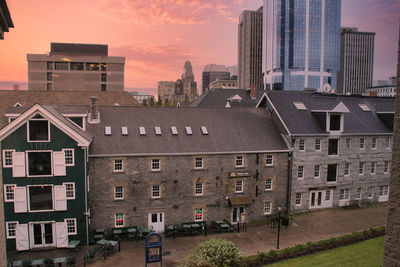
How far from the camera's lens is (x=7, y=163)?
2644cm

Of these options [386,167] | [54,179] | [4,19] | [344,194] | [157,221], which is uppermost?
[4,19]

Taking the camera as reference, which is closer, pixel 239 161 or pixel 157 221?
pixel 157 221

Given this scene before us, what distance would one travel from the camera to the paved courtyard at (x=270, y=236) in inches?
1016

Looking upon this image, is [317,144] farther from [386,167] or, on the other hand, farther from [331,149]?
[386,167]

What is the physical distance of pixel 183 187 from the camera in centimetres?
3136

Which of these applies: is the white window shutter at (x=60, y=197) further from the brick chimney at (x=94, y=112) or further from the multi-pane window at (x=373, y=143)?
the multi-pane window at (x=373, y=143)

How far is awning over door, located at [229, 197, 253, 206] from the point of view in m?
32.2

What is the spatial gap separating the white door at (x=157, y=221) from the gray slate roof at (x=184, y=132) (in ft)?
20.8

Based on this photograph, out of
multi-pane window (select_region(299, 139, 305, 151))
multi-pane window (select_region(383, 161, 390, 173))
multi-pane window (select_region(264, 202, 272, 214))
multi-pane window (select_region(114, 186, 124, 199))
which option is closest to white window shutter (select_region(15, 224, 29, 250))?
multi-pane window (select_region(114, 186, 124, 199))

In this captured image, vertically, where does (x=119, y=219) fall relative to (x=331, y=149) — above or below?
below

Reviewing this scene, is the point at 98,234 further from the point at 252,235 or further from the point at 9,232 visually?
the point at 252,235

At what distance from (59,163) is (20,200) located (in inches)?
172

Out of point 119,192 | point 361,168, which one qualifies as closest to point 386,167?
point 361,168

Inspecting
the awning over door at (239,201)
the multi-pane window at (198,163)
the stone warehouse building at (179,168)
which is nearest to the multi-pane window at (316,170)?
the stone warehouse building at (179,168)
